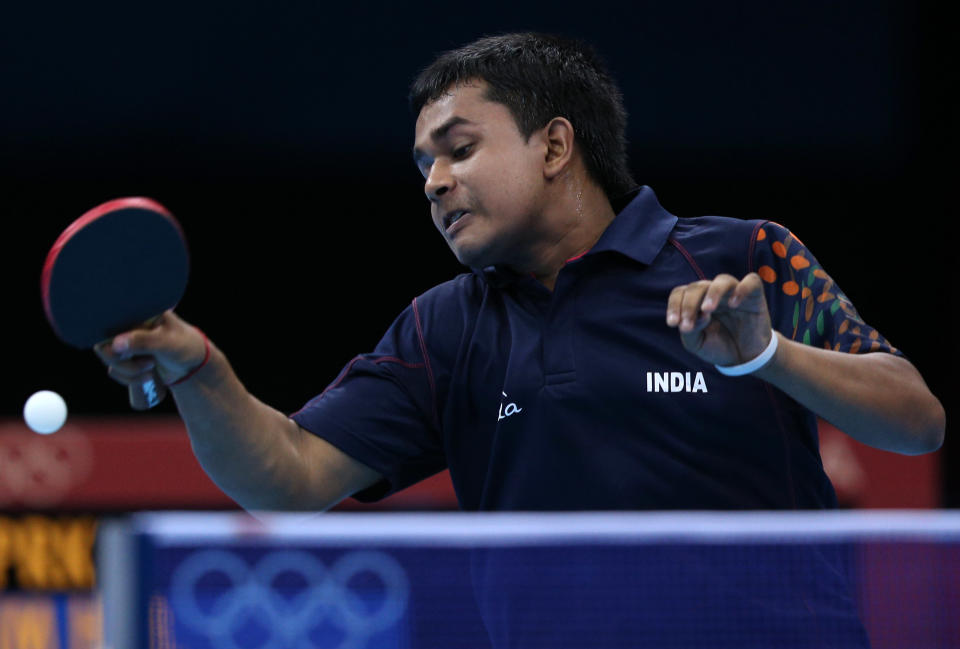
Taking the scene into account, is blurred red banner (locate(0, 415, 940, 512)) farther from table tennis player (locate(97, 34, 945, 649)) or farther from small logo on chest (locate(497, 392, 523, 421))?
small logo on chest (locate(497, 392, 523, 421))

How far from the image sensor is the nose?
2.28m

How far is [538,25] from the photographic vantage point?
8.09 m

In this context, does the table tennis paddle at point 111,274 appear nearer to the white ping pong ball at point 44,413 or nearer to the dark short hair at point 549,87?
the white ping pong ball at point 44,413

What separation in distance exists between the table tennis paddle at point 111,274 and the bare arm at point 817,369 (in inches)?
31.4

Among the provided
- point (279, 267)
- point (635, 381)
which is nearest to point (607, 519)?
point (635, 381)

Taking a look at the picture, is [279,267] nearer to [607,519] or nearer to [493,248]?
[493,248]

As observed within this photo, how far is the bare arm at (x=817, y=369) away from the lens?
1877 mm

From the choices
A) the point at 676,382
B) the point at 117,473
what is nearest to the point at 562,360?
the point at 676,382

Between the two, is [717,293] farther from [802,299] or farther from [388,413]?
[388,413]

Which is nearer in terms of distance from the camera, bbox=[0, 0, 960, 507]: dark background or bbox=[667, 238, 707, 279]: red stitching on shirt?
bbox=[667, 238, 707, 279]: red stitching on shirt

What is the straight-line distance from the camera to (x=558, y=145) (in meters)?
2.42

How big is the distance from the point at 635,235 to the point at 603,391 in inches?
13.2

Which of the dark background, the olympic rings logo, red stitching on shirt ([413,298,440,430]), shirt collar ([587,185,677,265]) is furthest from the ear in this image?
the dark background

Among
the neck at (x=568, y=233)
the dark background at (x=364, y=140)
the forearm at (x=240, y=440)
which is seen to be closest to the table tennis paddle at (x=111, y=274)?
the forearm at (x=240, y=440)
